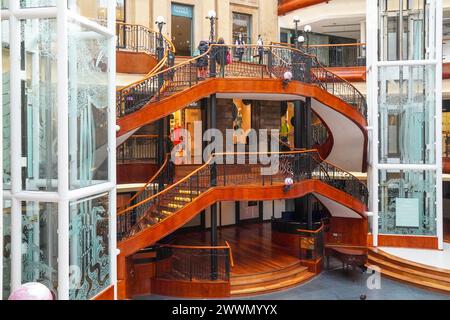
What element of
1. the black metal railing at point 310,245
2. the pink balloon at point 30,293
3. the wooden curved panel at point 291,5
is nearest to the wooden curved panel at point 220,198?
the black metal railing at point 310,245

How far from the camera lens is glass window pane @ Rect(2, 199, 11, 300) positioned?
7336mm

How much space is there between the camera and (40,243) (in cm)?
728

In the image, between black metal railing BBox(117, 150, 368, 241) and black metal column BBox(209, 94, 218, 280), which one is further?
black metal column BBox(209, 94, 218, 280)

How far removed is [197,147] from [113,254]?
33.7 feet

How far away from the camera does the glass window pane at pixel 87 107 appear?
24.5ft

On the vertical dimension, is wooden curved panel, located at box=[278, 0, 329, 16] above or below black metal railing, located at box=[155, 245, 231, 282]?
above

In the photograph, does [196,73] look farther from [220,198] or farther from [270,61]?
[220,198]

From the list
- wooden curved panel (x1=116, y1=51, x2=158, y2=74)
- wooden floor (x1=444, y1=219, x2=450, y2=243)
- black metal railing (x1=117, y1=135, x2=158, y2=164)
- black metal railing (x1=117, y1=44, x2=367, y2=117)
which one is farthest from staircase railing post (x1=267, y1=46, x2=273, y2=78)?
wooden floor (x1=444, y1=219, x2=450, y2=243)

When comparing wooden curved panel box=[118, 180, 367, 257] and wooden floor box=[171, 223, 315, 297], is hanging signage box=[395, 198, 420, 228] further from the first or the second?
wooden floor box=[171, 223, 315, 297]

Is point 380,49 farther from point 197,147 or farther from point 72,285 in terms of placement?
point 72,285

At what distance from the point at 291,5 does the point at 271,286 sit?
42.3ft

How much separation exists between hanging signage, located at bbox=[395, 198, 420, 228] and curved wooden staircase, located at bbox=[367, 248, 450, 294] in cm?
134

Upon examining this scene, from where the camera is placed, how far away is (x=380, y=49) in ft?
50.1
